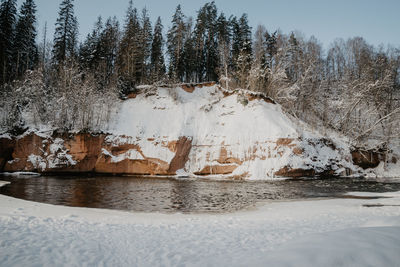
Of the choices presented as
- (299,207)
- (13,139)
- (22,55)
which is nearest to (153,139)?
(13,139)

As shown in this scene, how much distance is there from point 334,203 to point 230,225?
20.8 feet

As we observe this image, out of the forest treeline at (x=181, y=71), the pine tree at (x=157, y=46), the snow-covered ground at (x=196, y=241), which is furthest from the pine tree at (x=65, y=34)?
the snow-covered ground at (x=196, y=241)

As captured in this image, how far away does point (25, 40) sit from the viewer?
117 ft

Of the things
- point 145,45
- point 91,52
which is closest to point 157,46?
point 145,45

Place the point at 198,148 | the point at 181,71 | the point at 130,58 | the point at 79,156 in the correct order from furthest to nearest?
the point at 181,71, the point at 130,58, the point at 198,148, the point at 79,156

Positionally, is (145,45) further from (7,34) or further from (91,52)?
(7,34)

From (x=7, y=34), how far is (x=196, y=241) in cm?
4280

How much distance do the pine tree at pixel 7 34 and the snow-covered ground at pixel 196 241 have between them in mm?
33711

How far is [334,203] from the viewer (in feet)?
33.0

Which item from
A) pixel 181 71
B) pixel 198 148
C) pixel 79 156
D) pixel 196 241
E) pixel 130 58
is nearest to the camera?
pixel 196 241

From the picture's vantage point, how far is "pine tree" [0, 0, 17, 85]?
31.2 meters

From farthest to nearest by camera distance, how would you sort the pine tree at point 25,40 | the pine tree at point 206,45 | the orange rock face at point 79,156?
1. the pine tree at point 206,45
2. the pine tree at point 25,40
3. the orange rock face at point 79,156

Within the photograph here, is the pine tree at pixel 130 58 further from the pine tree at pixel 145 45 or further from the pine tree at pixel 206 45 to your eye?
the pine tree at pixel 206 45

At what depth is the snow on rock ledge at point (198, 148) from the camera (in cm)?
2145
